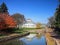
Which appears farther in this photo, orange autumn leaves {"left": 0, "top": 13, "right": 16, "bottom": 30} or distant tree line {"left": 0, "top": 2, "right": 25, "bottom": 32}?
distant tree line {"left": 0, "top": 2, "right": 25, "bottom": 32}

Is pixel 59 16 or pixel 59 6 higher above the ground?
pixel 59 6

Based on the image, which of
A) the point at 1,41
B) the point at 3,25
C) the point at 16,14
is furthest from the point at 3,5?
the point at 16,14

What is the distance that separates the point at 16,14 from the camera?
12812cm

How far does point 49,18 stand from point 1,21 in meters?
84.0

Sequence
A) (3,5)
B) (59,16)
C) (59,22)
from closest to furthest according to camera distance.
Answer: (59,16)
(59,22)
(3,5)

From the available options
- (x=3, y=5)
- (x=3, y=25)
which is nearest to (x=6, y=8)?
(x=3, y=5)

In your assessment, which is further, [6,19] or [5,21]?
[6,19]

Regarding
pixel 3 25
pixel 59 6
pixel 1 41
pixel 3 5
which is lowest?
pixel 1 41

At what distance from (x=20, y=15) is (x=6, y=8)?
59745 mm

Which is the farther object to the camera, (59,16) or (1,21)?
(1,21)

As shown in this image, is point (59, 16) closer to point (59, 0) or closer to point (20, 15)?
point (59, 0)

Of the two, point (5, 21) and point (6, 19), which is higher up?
point (6, 19)

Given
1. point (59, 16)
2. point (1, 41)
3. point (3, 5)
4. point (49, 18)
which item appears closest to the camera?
point (1, 41)

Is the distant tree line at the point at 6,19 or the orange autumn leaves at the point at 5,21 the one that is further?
the distant tree line at the point at 6,19
